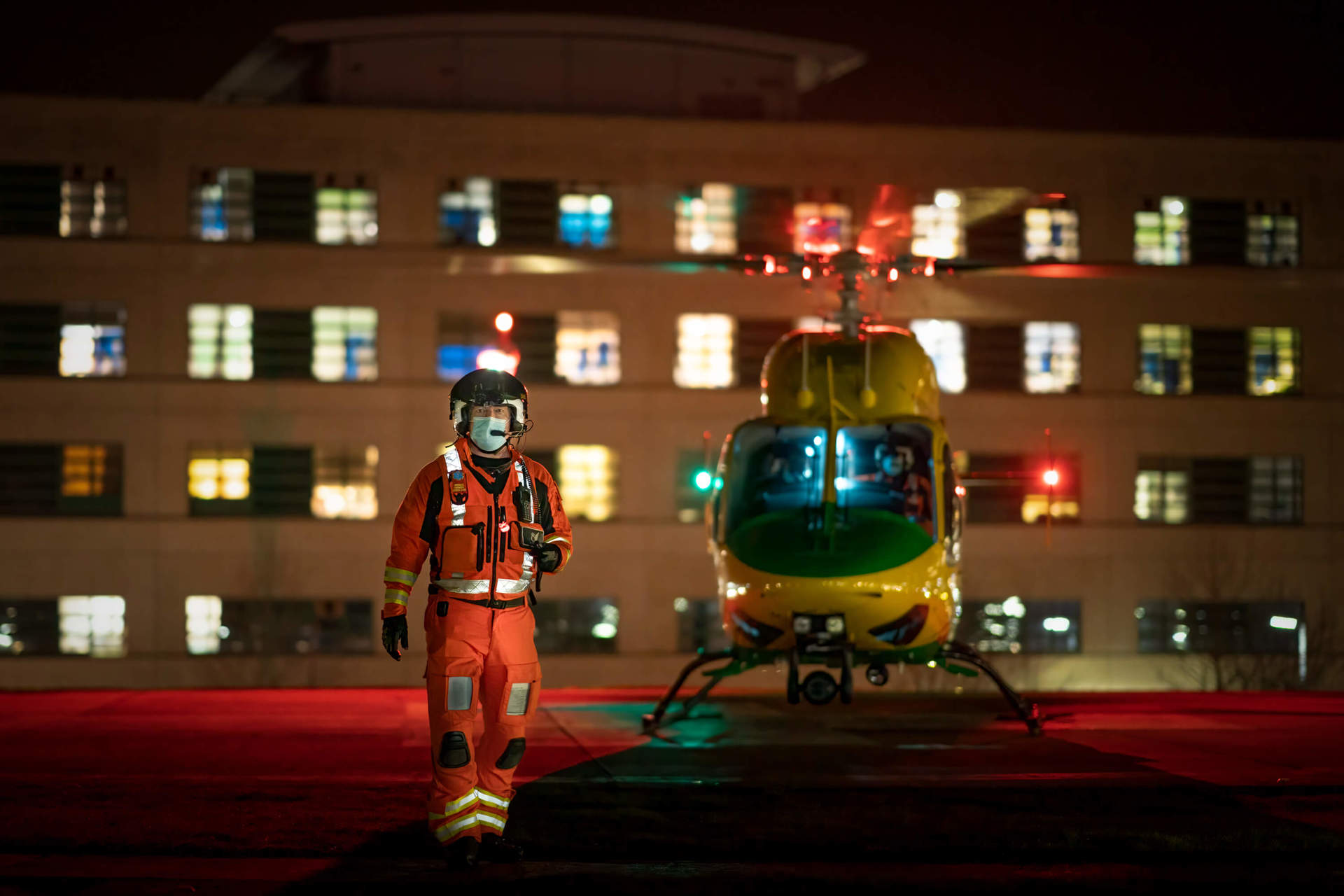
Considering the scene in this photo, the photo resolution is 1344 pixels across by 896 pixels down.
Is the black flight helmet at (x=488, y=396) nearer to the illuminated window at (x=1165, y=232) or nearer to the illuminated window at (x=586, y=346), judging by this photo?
the illuminated window at (x=586, y=346)

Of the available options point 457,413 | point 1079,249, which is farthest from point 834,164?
point 457,413

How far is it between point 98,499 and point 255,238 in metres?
6.57

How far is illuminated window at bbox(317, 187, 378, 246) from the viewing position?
31.2 metres

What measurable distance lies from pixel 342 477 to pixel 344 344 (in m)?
2.88

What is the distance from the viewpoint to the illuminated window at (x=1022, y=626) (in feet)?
107

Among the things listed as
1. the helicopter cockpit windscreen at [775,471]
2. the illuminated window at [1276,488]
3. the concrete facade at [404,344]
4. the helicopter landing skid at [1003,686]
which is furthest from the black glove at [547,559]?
the illuminated window at [1276,488]

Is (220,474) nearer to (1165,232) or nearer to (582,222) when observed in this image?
(582,222)

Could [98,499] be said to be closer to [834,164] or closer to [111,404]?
[111,404]

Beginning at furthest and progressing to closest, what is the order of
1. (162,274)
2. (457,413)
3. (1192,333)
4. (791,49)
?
1. (791,49)
2. (1192,333)
3. (162,274)
4. (457,413)

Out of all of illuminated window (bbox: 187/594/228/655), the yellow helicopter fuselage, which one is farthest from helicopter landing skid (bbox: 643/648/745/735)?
illuminated window (bbox: 187/594/228/655)

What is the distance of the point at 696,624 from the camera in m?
31.8

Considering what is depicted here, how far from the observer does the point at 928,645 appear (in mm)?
12148

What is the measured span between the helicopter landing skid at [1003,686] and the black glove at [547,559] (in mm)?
6104

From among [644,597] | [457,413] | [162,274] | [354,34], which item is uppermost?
[354,34]
